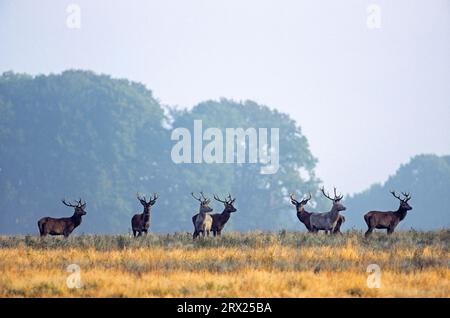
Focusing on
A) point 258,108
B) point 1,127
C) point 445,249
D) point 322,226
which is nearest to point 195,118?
point 258,108

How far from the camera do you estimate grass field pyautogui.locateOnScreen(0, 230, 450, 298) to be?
1550 cm

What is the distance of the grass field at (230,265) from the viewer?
15500 millimetres

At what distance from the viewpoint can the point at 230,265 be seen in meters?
18.5

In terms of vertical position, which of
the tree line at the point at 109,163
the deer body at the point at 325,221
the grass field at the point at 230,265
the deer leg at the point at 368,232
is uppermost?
the tree line at the point at 109,163

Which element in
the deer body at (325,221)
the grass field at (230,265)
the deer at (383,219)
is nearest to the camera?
the grass field at (230,265)

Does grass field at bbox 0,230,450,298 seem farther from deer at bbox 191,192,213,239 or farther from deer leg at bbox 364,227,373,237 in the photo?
deer at bbox 191,192,213,239

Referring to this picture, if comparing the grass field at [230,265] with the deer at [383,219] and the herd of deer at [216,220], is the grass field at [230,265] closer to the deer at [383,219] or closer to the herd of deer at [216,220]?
the deer at [383,219]

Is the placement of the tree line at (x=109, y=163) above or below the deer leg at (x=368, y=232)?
above

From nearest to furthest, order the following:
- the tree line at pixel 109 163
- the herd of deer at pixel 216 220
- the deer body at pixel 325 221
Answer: the herd of deer at pixel 216 220 < the deer body at pixel 325 221 < the tree line at pixel 109 163

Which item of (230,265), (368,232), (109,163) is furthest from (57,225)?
(109,163)

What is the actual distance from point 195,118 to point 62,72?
30.5 ft

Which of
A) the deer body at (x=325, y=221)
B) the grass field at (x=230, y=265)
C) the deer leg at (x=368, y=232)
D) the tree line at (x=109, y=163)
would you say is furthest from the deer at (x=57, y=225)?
the tree line at (x=109, y=163)
